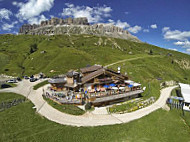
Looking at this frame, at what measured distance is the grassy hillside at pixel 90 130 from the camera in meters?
21.8

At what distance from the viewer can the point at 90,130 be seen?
925 inches

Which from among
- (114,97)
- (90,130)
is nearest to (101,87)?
(114,97)


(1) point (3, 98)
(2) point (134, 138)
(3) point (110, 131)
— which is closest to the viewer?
(2) point (134, 138)

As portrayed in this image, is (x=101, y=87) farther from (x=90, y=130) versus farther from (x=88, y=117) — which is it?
(x=90, y=130)

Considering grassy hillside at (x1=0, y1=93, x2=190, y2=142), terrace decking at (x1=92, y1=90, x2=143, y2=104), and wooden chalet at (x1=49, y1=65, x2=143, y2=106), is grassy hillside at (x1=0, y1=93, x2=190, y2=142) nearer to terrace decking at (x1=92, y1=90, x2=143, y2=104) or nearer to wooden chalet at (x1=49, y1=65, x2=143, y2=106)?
terrace decking at (x1=92, y1=90, x2=143, y2=104)

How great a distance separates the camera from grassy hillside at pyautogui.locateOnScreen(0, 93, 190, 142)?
2177 centimetres

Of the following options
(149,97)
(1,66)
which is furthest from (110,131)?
(1,66)

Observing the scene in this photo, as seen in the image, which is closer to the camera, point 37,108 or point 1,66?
point 37,108

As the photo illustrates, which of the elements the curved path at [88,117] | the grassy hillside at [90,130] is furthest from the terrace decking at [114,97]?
the grassy hillside at [90,130]

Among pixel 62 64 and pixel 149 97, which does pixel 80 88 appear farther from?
pixel 62 64

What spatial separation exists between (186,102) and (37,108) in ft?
147

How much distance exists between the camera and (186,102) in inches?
1396

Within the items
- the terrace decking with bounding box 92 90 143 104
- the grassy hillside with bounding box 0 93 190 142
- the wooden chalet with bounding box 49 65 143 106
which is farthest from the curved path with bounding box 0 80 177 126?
the wooden chalet with bounding box 49 65 143 106

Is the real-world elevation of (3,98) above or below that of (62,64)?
below
